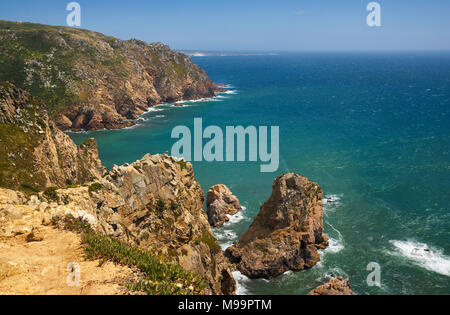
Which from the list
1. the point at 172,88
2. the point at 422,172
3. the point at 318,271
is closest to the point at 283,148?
the point at 422,172

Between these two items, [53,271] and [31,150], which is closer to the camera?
[53,271]

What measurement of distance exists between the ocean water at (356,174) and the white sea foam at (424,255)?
5.7 inches

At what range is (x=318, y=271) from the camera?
45656mm

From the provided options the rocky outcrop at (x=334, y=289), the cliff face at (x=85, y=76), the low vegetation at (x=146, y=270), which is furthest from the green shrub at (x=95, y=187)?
the cliff face at (x=85, y=76)

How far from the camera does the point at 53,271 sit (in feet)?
58.0

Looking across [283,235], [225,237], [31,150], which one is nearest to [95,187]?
[31,150]

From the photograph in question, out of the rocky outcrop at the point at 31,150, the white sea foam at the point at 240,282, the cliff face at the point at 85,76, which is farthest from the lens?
the cliff face at the point at 85,76

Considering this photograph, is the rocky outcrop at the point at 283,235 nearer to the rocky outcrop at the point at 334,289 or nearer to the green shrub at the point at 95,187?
the green shrub at the point at 95,187

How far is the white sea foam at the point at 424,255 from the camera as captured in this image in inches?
1818

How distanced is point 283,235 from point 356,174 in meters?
40.3

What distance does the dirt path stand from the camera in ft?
53.6

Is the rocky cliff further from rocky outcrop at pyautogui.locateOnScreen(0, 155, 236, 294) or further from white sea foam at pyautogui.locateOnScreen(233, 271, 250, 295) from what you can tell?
white sea foam at pyautogui.locateOnScreen(233, 271, 250, 295)

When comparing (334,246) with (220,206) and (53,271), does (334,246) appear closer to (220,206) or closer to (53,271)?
(220,206)

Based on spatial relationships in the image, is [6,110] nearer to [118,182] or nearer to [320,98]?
[118,182]
